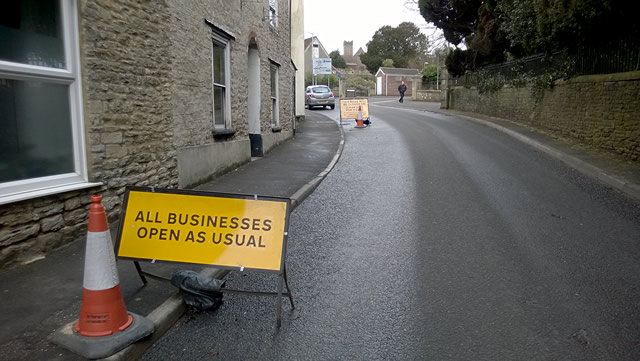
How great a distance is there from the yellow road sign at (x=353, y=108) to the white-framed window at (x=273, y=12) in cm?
836

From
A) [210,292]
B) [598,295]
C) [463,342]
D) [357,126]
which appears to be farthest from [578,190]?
[357,126]

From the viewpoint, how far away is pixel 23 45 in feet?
16.1

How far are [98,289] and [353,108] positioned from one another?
20876 mm

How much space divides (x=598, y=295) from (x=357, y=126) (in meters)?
17.7

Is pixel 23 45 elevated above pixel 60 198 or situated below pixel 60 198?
above

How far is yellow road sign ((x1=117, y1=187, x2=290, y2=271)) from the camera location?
400 cm

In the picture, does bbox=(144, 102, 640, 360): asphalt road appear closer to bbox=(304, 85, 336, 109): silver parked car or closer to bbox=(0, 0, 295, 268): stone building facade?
bbox=(0, 0, 295, 268): stone building facade

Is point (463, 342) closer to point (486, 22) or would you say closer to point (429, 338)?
point (429, 338)

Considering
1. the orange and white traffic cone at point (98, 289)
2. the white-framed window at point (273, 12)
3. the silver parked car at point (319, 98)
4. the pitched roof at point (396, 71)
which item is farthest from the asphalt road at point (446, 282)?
the pitched roof at point (396, 71)

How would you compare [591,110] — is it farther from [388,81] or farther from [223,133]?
[388,81]

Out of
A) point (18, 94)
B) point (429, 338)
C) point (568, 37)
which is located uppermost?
point (568, 37)

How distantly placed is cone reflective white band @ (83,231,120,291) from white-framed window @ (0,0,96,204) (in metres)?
1.76

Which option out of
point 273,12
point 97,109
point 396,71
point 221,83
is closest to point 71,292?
point 97,109

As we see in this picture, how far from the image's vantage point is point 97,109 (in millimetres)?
5789
